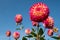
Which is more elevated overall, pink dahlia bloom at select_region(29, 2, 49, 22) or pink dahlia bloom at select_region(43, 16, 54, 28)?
pink dahlia bloom at select_region(29, 2, 49, 22)

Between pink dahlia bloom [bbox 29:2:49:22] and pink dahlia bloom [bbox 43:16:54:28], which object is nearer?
pink dahlia bloom [bbox 29:2:49:22]

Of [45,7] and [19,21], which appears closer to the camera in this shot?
[45,7]

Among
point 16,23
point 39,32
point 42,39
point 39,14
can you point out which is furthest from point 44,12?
point 16,23

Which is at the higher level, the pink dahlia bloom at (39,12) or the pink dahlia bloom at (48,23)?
the pink dahlia bloom at (39,12)

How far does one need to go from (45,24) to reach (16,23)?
2082 mm

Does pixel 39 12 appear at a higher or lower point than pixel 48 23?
higher

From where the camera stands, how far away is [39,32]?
7.89 feet

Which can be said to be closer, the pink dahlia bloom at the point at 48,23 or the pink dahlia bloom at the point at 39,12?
the pink dahlia bloom at the point at 39,12

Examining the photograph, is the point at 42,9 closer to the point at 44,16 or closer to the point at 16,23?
the point at 44,16

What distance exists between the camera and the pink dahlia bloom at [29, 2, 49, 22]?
2.27 metres

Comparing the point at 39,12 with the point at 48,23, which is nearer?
the point at 39,12

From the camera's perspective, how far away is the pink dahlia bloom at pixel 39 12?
2.27m

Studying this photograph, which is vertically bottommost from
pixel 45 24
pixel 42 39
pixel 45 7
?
pixel 42 39

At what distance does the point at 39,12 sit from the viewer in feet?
7.64
